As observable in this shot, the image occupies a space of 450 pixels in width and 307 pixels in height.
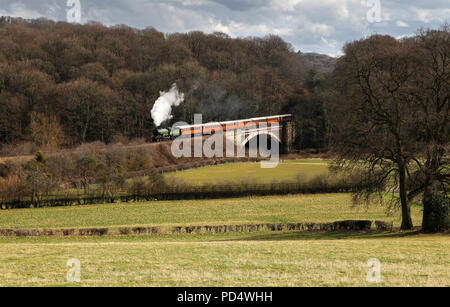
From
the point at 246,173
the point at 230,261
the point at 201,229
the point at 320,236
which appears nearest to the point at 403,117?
the point at 320,236

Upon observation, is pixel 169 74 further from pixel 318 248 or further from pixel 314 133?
pixel 318 248

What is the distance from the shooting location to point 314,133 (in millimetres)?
Answer: 84312

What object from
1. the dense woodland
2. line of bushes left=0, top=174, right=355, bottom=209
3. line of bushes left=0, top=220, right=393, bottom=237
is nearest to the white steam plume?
the dense woodland

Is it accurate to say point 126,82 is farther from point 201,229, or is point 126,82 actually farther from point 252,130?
point 201,229

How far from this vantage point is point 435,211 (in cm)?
2330

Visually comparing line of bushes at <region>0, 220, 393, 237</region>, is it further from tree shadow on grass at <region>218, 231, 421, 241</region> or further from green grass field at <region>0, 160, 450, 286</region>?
tree shadow on grass at <region>218, 231, 421, 241</region>

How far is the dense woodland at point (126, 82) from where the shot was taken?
7150cm

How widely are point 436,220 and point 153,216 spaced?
20503mm

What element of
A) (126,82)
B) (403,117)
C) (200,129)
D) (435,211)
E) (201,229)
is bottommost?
(201,229)

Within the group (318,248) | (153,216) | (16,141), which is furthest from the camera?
(16,141)

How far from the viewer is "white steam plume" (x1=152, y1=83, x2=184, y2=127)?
64375mm

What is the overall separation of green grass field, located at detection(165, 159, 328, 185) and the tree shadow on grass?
72.3 ft

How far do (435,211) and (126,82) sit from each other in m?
69.7
